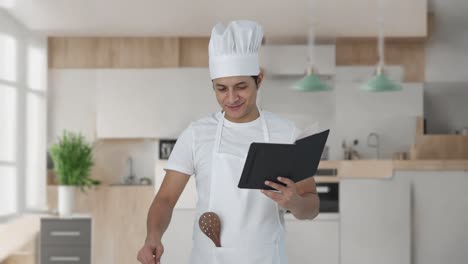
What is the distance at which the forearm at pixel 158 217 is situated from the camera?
7.73ft

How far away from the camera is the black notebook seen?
215 centimetres

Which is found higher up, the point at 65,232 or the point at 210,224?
the point at 210,224

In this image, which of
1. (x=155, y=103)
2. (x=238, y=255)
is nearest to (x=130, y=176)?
Answer: (x=155, y=103)

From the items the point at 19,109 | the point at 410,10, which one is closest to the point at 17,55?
the point at 19,109

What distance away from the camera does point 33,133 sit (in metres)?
8.00

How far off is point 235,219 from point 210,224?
10 cm

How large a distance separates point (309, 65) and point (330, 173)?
63.2 inches

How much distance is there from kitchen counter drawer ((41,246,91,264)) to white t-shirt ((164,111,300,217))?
5.07 metres

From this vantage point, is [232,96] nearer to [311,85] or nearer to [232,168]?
[232,168]

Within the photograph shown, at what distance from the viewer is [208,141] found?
2498 millimetres

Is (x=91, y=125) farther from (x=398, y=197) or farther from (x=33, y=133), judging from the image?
(x=398, y=197)

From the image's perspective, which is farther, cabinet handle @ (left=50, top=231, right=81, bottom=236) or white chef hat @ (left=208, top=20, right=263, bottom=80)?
cabinet handle @ (left=50, top=231, right=81, bottom=236)

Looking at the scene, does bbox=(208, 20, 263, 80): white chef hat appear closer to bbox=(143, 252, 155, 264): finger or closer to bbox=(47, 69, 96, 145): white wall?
bbox=(143, 252, 155, 264): finger

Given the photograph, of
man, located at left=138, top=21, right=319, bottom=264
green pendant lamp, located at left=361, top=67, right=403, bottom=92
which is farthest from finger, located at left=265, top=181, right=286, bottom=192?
green pendant lamp, located at left=361, top=67, right=403, bottom=92
